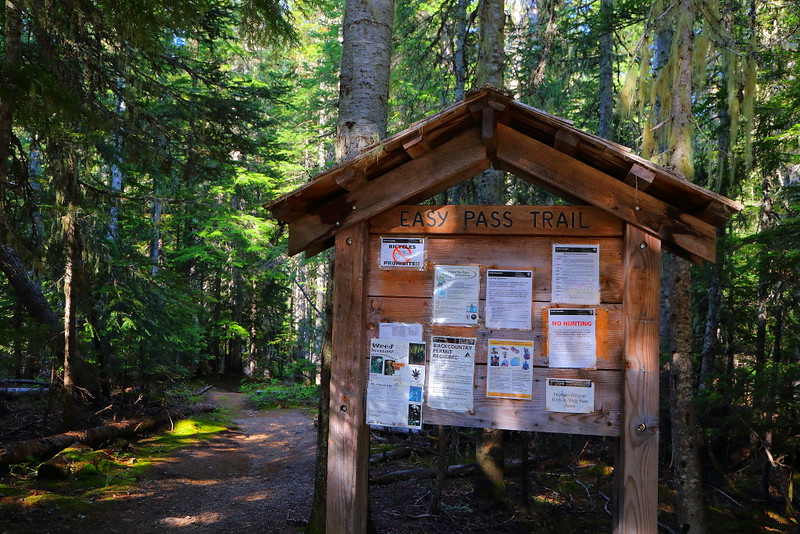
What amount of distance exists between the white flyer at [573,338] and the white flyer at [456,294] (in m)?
0.49

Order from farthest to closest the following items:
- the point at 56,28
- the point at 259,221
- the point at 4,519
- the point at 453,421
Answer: the point at 259,221 < the point at 56,28 < the point at 4,519 < the point at 453,421

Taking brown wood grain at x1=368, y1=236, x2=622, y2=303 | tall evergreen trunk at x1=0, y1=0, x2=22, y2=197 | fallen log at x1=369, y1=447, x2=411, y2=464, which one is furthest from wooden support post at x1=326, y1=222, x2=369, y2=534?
fallen log at x1=369, y1=447, x2=411, y2=464

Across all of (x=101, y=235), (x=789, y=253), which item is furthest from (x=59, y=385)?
(x=789, y=253)

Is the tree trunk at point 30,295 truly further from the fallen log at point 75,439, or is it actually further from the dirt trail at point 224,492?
the dirt trail at point 224,492

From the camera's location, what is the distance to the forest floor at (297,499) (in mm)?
6430

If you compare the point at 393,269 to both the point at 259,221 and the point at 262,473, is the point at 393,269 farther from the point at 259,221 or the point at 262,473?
the point at 259,221

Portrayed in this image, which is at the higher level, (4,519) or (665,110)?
(665,110)

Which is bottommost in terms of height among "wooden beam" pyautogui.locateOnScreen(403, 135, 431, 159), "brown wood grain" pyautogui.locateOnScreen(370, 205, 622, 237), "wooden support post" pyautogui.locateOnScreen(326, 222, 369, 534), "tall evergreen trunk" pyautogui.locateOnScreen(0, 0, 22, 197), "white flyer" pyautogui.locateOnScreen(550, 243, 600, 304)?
"wooden support post" pyautogui.locateOnScreen(326, 222, 369, 534)

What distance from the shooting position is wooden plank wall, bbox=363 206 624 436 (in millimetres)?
3383

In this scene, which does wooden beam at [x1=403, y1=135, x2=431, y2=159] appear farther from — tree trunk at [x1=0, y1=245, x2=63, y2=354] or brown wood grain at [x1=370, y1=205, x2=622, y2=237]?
tree trunk at [x1=0, y1=245, x2=63, y2=354]

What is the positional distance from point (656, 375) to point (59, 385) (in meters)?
10.2

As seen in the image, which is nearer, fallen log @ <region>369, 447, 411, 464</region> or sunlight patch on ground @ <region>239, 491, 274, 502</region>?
sunlight patch on ground @ <region>239, 491, 274, 502</region>

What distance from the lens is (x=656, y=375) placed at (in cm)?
328

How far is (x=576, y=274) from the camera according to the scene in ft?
11.4
